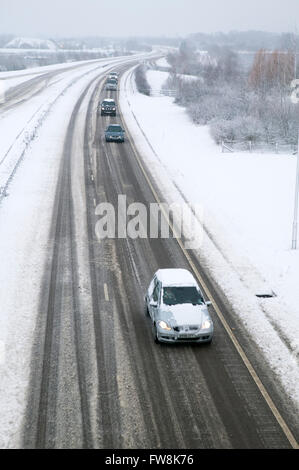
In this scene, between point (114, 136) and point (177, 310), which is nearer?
point (177, 310)

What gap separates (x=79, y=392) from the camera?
14195mm

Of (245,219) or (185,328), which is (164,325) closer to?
(185,328)

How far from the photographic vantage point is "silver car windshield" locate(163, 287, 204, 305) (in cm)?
1731

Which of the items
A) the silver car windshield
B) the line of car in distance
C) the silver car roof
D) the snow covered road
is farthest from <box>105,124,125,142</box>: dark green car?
the silver car windshield

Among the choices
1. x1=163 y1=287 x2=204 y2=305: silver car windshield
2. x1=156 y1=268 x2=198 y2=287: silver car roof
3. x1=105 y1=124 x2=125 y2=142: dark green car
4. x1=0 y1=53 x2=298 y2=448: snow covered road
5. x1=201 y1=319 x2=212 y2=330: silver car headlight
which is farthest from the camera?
x1=105 y1=124 x2=125 y2=142: dark green car

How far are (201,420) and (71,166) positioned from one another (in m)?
29.7

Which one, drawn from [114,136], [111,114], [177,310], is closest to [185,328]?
[177,310]

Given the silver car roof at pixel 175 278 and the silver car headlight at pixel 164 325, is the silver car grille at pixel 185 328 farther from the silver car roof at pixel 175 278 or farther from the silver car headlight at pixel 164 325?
the silver car roof at pixel 175 278

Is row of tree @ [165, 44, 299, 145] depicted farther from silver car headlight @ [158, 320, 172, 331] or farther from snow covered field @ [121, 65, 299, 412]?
silver car headlight @ [158, 320, 172, 331]

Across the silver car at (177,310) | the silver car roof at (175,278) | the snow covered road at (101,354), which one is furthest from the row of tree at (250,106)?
the silver car at (177,310)

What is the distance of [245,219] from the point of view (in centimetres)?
2988

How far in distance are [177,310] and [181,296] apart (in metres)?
0.85

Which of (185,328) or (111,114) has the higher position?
(111,114)
